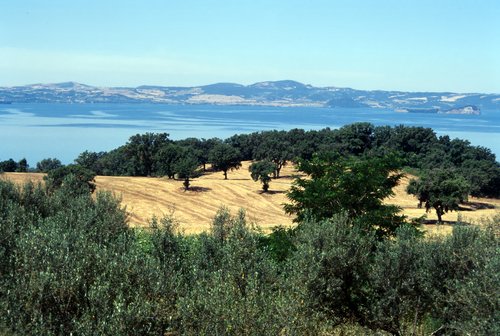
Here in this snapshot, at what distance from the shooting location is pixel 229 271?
2334cm

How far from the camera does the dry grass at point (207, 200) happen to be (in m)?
85.8

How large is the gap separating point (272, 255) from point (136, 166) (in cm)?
11031

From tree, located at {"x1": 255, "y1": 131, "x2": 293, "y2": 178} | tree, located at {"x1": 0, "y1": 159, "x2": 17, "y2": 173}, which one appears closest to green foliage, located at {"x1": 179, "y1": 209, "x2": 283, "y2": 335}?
tree, located at {"x1": 255, "y1": 131, "x2": 293, "y2": 178}

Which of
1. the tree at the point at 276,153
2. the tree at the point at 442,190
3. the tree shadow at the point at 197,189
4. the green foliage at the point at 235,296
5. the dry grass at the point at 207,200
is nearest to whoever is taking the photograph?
the green foliage at the point at 235,296

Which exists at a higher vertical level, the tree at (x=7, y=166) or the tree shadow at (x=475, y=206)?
the tree at (x=7, y=166)

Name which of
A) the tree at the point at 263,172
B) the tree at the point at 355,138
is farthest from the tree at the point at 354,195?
the tree at the point at 355,138

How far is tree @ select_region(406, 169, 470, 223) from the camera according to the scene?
247 ft

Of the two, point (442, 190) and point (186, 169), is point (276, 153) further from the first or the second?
point (442, 190)

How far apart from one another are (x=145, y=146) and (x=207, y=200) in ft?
122

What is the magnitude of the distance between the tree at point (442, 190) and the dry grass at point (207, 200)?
515cm

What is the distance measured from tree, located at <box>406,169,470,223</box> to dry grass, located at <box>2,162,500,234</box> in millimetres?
5145

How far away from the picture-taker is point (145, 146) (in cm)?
12700

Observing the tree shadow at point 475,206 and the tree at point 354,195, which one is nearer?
the tree at point 354,195

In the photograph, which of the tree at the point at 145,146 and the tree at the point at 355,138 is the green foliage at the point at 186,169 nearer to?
the tree at the point at 145,146
